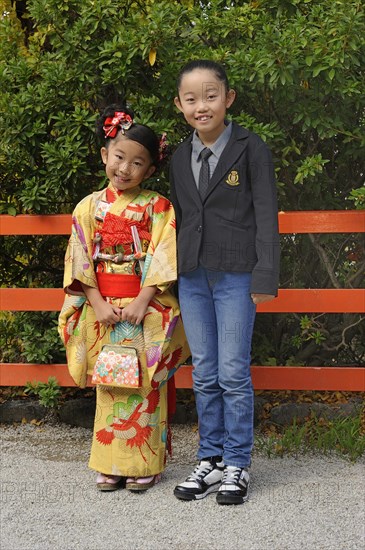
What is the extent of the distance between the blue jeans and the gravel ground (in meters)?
0.29

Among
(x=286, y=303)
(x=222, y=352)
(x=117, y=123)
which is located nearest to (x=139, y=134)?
(x=117, y=123)

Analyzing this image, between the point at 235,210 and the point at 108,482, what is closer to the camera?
the point at 235,210

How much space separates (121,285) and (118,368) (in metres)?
0.37

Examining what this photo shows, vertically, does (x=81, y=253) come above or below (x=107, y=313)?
above

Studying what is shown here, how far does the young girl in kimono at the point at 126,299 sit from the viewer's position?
379 cm

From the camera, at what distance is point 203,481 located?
3785mm

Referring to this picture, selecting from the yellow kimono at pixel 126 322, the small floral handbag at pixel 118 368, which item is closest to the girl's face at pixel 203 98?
the yellow kimono at pixel 126 322

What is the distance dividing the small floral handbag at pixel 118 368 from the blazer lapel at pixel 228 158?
0.77 metres

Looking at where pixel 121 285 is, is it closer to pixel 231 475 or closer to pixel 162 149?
pixel 162 149

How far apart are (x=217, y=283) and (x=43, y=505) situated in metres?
1.20

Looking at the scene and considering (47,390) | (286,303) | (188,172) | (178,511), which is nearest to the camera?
(178,511)

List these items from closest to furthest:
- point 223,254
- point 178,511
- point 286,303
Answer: point 178,511 < point 223,254 < point 286,303

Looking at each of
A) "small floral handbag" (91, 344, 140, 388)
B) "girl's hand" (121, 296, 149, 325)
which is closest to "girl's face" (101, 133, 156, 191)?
"girl's hand" (121, 296, 149, 325)

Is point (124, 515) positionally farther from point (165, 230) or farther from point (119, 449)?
point (165, 230)
